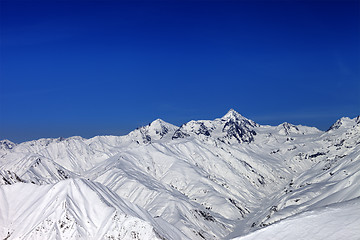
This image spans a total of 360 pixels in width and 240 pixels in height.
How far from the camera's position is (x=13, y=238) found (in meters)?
192

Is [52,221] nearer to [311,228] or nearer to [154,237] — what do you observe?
[154,237]

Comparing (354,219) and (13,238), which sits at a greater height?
(13,238)

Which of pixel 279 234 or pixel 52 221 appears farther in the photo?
pixel 52 221

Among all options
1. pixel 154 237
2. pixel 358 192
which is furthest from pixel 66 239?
pixel 358 192

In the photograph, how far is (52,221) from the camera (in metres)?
196

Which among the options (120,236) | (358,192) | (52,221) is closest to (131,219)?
(120,236)

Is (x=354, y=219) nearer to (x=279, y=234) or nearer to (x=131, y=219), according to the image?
(x=279, y=234)

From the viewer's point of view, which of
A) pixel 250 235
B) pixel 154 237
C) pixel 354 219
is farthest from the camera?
pixel 154 237

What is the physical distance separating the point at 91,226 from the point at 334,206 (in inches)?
7008

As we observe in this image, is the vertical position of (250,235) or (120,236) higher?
(120,236)

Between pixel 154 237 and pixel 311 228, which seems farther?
pixel 154 237

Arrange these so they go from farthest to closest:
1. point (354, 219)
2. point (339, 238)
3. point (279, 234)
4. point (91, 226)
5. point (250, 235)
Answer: point (91, 226) → point (250, 235) → point (279, 234) → point (354, 219) → point (339, 238)

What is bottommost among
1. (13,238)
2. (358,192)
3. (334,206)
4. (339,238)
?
(339,238)

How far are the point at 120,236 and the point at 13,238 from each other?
180 ft
